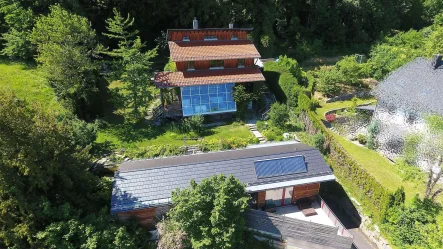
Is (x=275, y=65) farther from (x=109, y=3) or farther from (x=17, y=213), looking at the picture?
(x=17, y=213)

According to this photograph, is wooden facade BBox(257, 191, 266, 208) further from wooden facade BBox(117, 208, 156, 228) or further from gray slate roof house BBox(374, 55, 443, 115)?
gray slate roof house BBox(374, 55, 443, 115)

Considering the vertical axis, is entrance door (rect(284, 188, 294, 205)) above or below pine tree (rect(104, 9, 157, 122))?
below

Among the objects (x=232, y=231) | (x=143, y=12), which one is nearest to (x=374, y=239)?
(x=232, y=231)

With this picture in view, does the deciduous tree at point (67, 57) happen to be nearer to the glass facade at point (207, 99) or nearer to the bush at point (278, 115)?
the glass facade at point (207, 99)

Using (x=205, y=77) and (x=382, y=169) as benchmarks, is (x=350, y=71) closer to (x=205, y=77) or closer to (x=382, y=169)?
(x=382, y=169)

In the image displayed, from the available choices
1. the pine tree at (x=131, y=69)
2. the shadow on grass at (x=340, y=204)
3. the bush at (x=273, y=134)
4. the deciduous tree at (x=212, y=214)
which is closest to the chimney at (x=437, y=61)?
the shadow on grass at (x=340, y=204)

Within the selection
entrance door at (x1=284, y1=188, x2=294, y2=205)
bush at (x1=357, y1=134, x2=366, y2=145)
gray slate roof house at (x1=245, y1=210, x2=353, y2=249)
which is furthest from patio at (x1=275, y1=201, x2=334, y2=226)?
bush at (x1=357, y1=134, x2=366, y2=145)

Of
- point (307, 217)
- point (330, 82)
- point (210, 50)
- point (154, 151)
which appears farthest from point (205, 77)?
point (330, 82)
